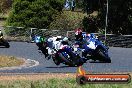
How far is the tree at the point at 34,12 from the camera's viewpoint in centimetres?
4522

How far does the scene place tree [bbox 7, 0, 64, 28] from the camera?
45219 millimetres

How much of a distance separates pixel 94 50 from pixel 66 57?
250 cm

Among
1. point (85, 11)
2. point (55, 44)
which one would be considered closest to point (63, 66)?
point (55, 44)

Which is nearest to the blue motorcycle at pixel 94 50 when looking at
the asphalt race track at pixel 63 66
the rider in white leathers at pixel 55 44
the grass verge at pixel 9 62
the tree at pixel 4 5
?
the asphalt race track at pixel 63 66

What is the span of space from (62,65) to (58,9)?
25232 millimetres

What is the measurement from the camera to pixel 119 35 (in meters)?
40.4

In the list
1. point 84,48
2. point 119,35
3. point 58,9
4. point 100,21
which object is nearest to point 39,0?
point 58,9

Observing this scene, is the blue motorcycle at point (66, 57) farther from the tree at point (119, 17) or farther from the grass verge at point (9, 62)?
the tree at point (119, 17)

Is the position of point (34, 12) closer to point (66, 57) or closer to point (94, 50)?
point (94, 50)

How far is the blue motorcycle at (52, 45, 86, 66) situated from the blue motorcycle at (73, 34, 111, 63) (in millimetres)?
1815

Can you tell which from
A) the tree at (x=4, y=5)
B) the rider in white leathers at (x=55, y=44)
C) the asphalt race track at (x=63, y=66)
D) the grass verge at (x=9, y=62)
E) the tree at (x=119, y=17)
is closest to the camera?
the asphalt race track at (x=63, y=66)

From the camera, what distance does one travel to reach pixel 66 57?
22.3 metres

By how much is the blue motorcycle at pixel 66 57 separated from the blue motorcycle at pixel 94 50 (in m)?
1.82

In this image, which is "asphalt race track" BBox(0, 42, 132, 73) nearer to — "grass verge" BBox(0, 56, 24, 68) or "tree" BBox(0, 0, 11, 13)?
"grass verge" BBox(0, 56, 24, 68)
